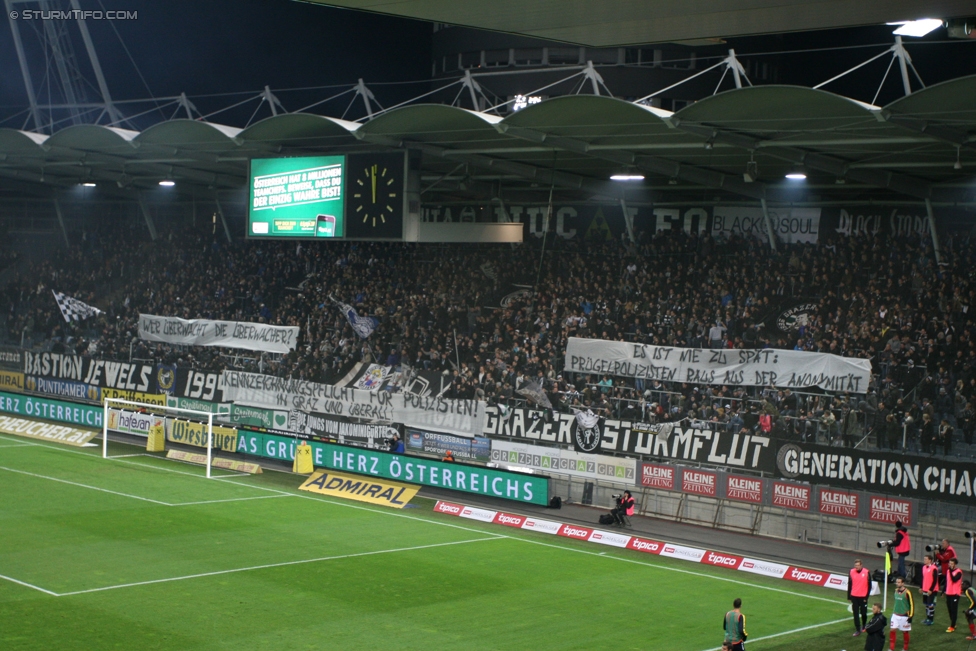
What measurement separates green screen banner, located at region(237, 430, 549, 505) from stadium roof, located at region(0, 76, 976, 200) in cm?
879

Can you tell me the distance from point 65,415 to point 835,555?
28.6 meters

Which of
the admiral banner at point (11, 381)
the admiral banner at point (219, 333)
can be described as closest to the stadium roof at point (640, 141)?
the admiral banner at point (219, 333)

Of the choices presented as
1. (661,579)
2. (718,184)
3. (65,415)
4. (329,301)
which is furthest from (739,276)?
(65,415)

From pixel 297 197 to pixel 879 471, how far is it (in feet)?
54.5

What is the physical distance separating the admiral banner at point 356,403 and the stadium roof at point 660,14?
2445 centimetres

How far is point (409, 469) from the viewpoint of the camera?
102ft

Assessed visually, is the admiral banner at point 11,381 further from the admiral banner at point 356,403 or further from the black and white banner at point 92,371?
the admiral banner at point 356,403

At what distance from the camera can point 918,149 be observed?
25.4 m

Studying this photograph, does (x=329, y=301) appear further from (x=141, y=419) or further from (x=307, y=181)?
(x=307, y=181)

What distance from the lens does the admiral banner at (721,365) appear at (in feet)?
89.1

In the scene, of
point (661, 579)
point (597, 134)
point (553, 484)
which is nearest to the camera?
point (661, 579)

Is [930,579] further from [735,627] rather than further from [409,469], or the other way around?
[409,469]

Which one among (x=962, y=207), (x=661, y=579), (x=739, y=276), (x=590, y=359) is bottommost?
(x=661, y=579)

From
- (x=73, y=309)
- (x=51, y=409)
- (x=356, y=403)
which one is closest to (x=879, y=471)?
(x=356, y=403)
